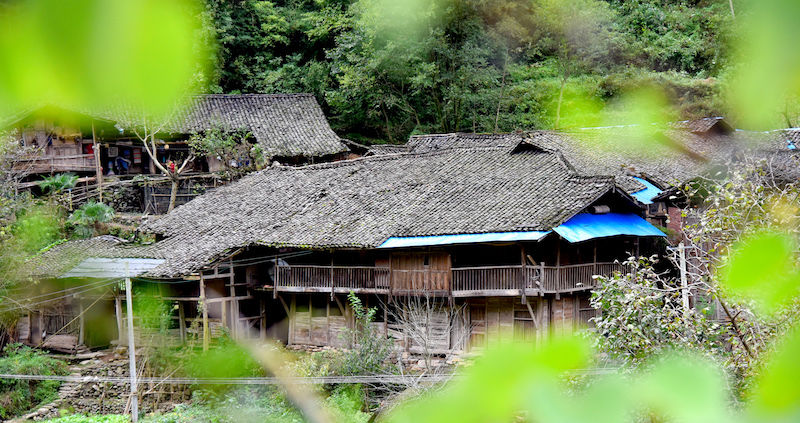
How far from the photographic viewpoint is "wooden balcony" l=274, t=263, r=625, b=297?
1169 centimetres

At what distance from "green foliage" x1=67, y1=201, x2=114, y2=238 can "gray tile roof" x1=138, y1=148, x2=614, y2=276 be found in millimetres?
Answer: 1536

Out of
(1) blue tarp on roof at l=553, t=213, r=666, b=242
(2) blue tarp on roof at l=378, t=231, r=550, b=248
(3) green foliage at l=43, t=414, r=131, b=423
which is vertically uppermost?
(1) blue tarp on roof at l=553, t=213, r=666, b=242

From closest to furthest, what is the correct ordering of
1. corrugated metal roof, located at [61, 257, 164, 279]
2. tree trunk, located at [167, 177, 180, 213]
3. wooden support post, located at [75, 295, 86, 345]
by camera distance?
1. corrugated metal roof, located at [61, 257, 164, 279]
2. wooden support post, located at [75, 295, 86, 345]
3. tree trunk, located at [167, 177, 180, 213]

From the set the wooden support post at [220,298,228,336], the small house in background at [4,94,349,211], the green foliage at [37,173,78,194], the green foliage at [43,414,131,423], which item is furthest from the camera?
the small house in background at [4,94,349,211]

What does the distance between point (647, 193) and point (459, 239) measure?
4.09m

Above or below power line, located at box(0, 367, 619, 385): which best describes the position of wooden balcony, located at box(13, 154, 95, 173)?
above

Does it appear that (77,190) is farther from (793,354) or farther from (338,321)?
(793,354)

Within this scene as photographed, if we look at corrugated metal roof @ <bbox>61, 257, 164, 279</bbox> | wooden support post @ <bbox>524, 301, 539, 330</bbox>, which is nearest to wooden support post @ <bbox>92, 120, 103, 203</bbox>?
corrugated metal roof @ <bbox>61, 257, 164, 279</bbox>

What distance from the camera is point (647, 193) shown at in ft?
43.7

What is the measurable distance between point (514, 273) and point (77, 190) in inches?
459

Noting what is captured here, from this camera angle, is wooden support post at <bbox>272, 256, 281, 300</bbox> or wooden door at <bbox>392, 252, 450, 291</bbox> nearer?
wooden door at <bbox>392, 252, 450, 291</bbox>

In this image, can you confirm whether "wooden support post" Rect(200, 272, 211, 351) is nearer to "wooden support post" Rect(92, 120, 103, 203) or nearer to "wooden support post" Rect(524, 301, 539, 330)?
"wooden support post" Rect(524, 301, 539, 330)

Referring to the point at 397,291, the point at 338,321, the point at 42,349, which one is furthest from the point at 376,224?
the point at 42,349

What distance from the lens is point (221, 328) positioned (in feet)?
43.2
